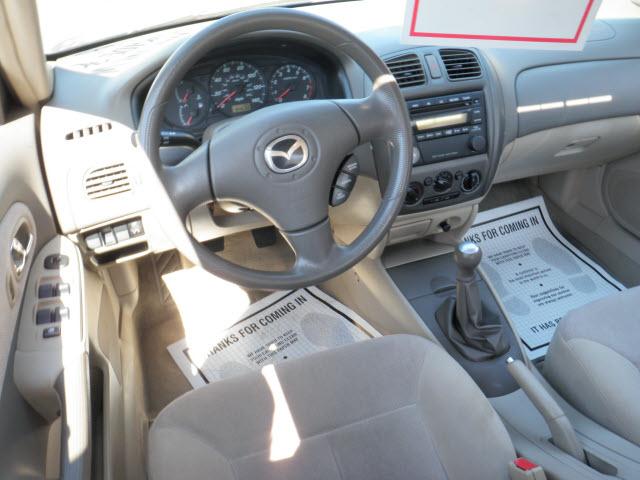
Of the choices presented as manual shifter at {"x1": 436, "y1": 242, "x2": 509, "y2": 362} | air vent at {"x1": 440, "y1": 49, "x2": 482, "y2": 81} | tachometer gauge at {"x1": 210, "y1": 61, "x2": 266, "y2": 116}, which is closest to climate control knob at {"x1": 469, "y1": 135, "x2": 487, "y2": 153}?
air vent at {"x1": 440, "y1": 49, "x2": 482, "y2": 81}

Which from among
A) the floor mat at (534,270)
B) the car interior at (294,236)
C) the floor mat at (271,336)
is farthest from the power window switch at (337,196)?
the floor mat at (534,270)

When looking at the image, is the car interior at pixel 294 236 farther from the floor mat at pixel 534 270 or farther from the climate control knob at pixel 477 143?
the floor mat at pixel 534 270

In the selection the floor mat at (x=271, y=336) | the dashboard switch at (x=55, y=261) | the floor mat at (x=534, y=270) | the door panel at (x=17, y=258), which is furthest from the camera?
the floor mat at (x=534, y=270)

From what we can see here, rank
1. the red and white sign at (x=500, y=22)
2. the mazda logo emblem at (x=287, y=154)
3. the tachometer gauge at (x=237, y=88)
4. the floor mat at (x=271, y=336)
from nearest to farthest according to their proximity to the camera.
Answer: the red and white sign at (x=500, y=22), the mazda logo emblem at (x=287, y=154), the tachometer gauge at (x=237, y=88), the floor mat at (x=271, y=336)

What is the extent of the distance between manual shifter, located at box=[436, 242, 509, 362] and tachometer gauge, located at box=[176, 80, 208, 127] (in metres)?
0.70

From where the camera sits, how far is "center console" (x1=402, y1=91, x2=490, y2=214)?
4.33 ft

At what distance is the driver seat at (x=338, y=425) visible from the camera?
0.95m

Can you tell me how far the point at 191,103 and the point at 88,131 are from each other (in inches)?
8.1

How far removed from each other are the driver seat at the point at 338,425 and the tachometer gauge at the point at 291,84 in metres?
0.56

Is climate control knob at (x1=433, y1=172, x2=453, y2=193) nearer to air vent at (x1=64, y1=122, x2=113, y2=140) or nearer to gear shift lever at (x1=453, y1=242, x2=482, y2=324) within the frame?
gear shift lever at (x1=453, y1=242, x2=482, y2=324)

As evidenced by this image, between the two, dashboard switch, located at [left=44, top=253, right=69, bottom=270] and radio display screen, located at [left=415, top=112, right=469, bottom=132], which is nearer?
dashboard switch, located at [left=44, top=253, right=69, bottom=270]

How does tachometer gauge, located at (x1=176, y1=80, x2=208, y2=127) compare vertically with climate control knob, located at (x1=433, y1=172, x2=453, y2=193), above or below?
above

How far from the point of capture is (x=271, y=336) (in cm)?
169

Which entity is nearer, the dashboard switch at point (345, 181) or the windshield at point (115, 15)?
the dashboard switch at point (345, 181)
